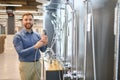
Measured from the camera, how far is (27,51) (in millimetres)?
2883

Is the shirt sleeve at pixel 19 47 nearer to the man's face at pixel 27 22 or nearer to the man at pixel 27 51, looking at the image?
the man at pixel 27 51

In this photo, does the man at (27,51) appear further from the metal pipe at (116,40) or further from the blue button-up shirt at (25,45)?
the metal pipe at (116,40)

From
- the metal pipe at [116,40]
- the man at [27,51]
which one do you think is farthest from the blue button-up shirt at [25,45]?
the metal pipe at [116,40]

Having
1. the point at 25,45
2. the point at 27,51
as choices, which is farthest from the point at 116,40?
the point at 25,45

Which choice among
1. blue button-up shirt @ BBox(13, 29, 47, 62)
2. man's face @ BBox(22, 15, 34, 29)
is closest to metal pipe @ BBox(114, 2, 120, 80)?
blue button-up shirt @ BBox(13, 29, 47, 62)

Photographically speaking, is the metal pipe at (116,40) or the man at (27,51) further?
the man at (27,51)

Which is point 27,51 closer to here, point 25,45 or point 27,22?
point 25,45

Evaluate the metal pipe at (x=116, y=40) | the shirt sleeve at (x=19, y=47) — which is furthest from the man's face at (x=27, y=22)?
the metal pipe at (x=116, y=40)

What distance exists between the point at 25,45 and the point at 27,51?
17 cm

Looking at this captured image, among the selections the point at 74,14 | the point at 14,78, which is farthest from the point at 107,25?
the point at 14,78

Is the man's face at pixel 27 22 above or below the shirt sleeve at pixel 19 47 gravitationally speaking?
above

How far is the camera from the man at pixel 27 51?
292 cm

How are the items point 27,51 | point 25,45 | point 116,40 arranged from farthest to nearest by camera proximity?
point 25,45 → point 27,51 → point 116,40

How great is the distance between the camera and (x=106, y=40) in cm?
146
